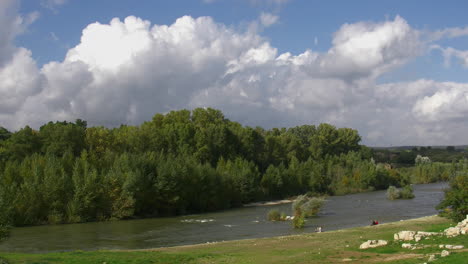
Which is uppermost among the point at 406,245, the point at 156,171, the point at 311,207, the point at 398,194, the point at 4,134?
the point at 4,134

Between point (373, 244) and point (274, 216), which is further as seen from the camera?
point (274, 216)

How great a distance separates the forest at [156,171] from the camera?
229 feet

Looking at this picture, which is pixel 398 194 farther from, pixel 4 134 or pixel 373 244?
pixel 4 134

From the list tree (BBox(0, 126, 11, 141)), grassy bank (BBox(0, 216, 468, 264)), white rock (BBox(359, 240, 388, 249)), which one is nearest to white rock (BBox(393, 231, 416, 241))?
grassy bank (BBox(0, 216, 468, 264))

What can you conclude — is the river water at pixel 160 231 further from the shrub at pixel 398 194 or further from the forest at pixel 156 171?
the shrub at pixel 398 194

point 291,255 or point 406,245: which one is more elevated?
point 406,245

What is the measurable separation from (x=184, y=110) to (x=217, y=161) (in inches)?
848

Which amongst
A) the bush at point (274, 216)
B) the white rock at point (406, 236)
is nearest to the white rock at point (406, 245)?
the white rock at point (406, 236)

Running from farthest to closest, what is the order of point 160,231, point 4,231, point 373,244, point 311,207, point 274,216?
point 311,207 → point 274,216 → point 160,231 → point 373,244 → point 4,231

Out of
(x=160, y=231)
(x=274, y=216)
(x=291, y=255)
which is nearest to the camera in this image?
(x=291, y=255)

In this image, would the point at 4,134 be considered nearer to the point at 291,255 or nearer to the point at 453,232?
the point at 291,255

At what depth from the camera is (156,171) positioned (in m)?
84.6

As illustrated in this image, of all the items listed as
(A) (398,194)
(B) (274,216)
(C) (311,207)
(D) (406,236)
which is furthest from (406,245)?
(A) (398,194)

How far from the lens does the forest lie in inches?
2749
